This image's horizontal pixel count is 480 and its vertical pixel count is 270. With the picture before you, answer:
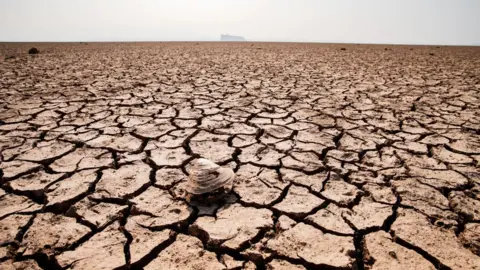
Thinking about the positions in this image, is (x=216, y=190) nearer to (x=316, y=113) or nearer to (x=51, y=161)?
(x=51, y=161)

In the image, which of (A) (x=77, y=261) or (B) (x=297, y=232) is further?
(B) (x=297, y=232)

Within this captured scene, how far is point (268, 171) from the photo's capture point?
2006 millimetres

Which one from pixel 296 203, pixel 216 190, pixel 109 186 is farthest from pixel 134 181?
pixel 296 203

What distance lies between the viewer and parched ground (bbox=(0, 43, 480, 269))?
1.32 m

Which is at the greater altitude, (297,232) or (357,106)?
(357,106)

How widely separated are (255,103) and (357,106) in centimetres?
120

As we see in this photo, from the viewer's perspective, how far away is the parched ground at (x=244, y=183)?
1.32 m

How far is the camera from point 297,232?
1.44 meters

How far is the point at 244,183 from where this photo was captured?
73.0 inches

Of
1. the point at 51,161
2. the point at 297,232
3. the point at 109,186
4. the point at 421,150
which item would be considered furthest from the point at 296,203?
the point at 51,161

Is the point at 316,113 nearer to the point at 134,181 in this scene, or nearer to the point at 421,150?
the point at 421,150

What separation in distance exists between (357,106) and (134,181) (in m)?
2.71

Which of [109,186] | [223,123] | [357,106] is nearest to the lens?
[109,186]

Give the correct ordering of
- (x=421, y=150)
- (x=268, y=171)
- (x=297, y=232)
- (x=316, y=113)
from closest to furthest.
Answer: (x=297, y=232) → (x=268, y=171) → (x=421, y=150) → (x=316, y=113)
